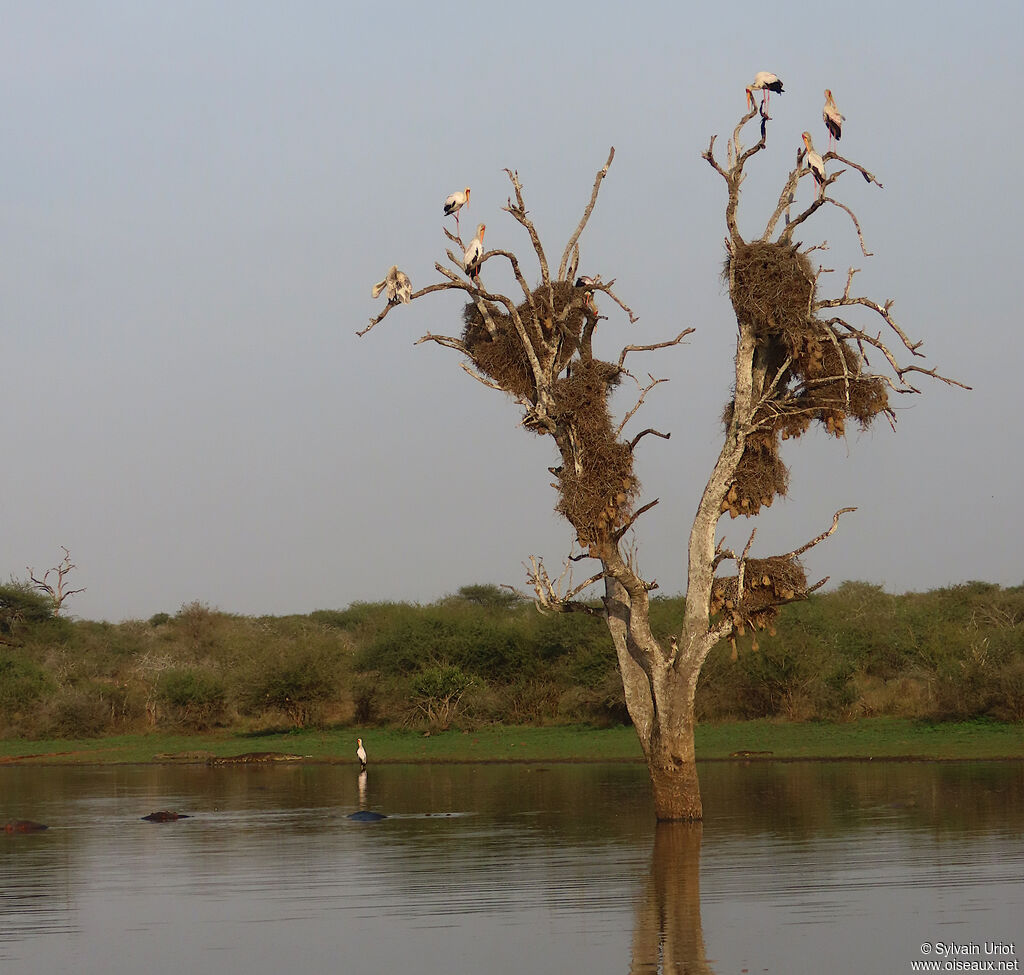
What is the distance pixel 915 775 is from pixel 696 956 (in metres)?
14.2

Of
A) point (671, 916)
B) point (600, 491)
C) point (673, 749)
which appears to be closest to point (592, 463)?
point (600, 491)

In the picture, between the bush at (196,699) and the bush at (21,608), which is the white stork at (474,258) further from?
the bush at (21,608)

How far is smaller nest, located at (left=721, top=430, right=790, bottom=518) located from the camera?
16.8 m

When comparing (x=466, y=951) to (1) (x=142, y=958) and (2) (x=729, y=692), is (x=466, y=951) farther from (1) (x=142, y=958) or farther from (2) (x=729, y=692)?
(2) (x=729, y=692)

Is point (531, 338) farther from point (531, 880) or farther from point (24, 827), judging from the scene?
point (24, 827)

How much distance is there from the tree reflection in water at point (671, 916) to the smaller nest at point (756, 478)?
4.06 meters

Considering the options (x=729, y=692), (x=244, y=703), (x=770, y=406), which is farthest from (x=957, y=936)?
(x=244, y=703)

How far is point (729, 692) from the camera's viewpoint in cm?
3353

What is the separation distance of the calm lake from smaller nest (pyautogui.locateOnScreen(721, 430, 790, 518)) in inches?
156

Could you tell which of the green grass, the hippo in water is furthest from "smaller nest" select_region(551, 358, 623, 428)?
the green grass

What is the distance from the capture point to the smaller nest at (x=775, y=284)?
52.1 ft

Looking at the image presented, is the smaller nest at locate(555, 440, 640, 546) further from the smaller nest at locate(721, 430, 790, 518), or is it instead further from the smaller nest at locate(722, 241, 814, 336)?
the smaller nest at locate(722, 241, 814, 336)

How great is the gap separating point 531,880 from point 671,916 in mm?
2457

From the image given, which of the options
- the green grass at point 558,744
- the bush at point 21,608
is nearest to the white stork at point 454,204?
the green grass at point 558,744
